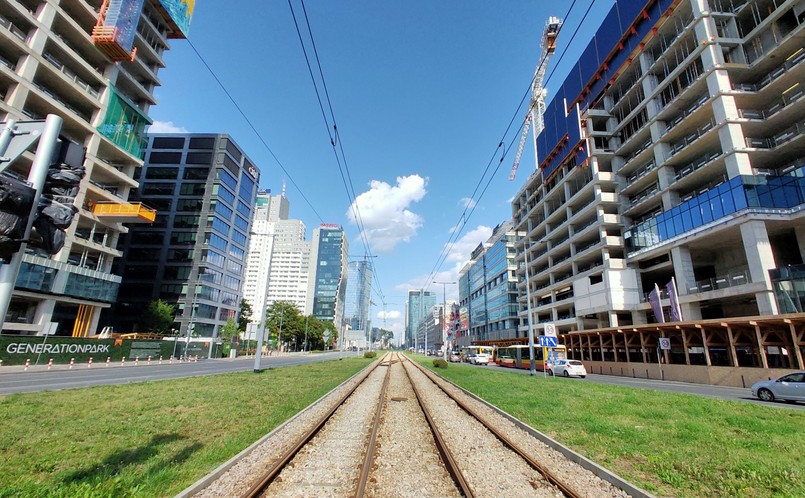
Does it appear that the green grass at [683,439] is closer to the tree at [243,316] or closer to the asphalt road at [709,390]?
the asphalt road at [709,390]

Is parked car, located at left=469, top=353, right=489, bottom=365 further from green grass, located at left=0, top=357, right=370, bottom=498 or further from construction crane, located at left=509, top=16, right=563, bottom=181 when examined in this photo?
green grass, located at left=0, top=357, right=370, bottom=498

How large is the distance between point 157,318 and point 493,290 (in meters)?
74.2

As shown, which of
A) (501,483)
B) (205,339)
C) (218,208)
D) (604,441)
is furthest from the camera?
(218,208)

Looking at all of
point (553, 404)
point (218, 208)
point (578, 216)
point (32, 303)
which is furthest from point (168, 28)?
point (553, 404)

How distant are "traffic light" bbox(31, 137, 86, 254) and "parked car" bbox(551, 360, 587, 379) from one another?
35110mm

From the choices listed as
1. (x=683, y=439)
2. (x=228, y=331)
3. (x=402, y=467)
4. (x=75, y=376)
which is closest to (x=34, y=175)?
(x=402, y=467)

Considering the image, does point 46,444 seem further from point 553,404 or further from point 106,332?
point 106,332

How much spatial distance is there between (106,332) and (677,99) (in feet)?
246

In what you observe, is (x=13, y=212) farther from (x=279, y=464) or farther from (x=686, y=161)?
(x=686, y=161)

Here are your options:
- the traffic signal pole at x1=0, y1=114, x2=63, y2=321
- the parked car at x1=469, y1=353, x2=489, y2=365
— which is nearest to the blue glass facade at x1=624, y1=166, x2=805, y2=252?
the parked car at x1=469, y1=353, x2=489, y2=365

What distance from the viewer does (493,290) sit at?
94.7 metres

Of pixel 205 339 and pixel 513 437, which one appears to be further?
pixel 205 339

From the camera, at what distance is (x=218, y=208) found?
75.0 m

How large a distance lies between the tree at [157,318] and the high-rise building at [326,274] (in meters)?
119
